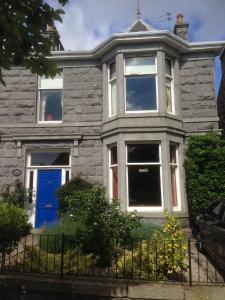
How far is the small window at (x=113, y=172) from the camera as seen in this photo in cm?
1263

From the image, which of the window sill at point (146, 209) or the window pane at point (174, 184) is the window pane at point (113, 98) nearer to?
the window pane at point (174, 184)

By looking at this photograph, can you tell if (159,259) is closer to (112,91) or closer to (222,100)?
(112,91)

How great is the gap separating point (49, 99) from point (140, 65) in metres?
3.81

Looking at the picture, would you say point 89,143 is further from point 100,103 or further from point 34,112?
point 34,112

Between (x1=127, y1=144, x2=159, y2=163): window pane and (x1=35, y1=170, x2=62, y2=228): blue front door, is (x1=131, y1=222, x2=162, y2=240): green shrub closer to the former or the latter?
(x1=127, y1=144, x2=159, y2=163): window pane

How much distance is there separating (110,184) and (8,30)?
8.87 m

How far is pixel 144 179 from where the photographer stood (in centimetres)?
1216

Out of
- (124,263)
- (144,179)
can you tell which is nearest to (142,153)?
(144,179)

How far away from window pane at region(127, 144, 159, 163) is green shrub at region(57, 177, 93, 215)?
1749 mm

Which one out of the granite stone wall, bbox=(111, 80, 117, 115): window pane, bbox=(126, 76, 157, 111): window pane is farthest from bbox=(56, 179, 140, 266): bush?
the granite stone wall

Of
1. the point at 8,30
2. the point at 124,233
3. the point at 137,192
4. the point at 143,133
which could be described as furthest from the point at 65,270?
the point at 143,133

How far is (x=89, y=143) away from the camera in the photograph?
13.2 m

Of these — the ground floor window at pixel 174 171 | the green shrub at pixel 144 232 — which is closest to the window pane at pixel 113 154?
the ground floor window at pixel 174 171

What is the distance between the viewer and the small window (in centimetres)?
1263
